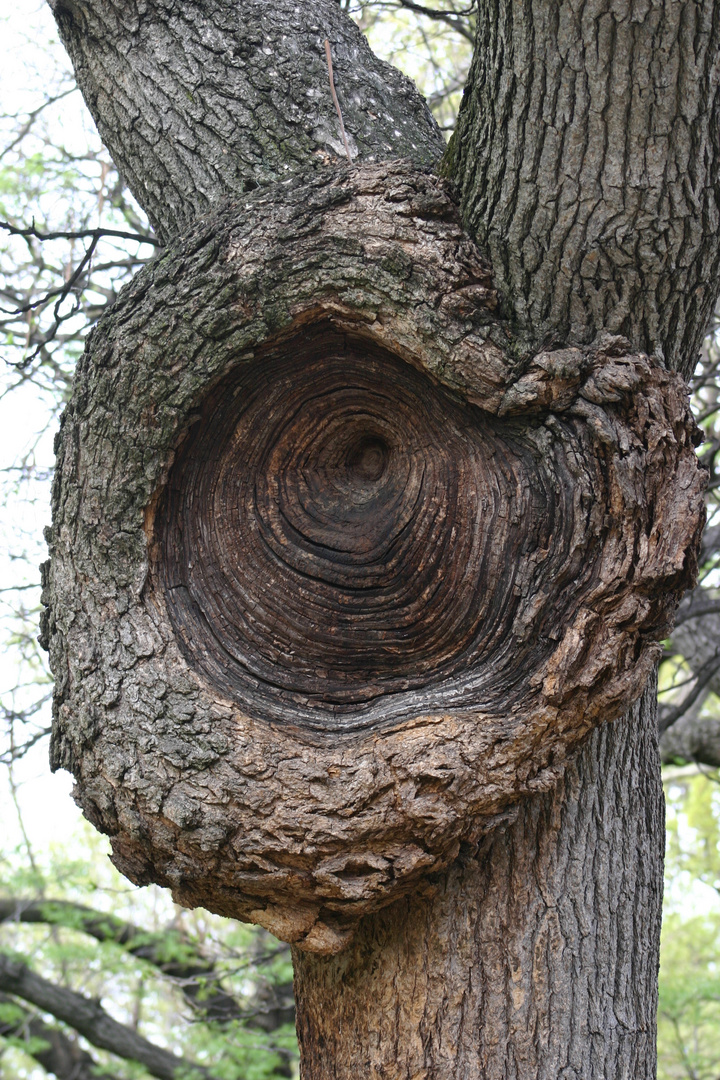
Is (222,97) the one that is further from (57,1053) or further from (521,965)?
(57,1053)

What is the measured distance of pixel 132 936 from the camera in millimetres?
6133

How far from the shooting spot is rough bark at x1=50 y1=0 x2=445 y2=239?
230 cm

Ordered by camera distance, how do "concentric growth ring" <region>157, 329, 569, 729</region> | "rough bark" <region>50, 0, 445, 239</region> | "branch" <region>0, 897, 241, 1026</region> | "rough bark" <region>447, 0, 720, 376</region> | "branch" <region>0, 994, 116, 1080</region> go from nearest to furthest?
"rough bark" <region>447, 0, 720, 376</region> → "concentric growth ring" <region>157, 329, 569, 729</region> → "rough bark" <region>50, 0, 445, 239</region> → "branch" <region>0, 897, 241, 1026</region> → "branch" <region>0, 994, 116, 1080</region>

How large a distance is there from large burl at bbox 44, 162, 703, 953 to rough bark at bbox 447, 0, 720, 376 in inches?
4.7

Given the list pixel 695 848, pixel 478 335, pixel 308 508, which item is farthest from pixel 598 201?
pixel 695 848

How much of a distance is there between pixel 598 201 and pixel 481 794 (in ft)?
4.27

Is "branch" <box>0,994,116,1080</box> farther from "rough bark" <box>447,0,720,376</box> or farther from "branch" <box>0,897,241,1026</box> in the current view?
"rough bark" <box>447,0,720,376</box>

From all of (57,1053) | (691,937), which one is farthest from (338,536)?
(691,937)

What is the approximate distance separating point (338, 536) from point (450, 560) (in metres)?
0.31

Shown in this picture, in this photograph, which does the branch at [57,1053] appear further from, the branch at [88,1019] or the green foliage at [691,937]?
the green foliage at [691,937]

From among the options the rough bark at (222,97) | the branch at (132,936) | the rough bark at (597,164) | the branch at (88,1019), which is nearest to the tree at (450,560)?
the rough bark at (597,164)

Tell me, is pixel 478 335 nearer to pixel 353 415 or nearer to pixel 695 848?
pixel 353 415

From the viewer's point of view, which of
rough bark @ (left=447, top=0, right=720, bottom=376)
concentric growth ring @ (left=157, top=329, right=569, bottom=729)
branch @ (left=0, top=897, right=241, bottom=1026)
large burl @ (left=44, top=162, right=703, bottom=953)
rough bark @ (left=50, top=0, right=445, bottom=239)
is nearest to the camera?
rough bark @ (left=447, top=0, right=720, bottom=376)

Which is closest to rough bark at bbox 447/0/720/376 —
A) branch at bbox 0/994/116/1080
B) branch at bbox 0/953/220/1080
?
branch at bbox 0/953/220/1080
